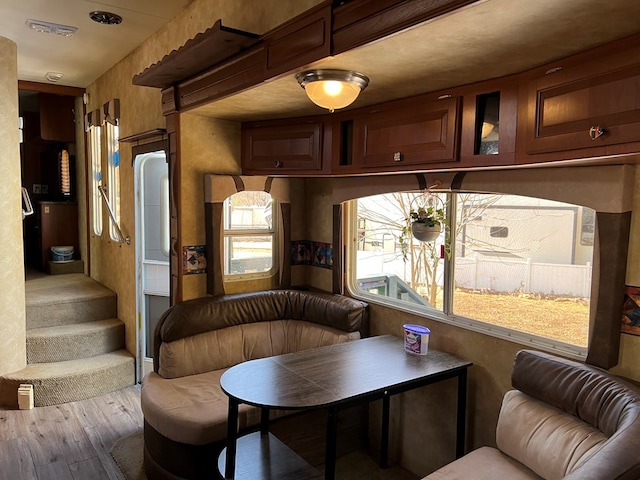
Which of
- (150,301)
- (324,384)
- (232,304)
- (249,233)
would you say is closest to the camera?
(324,384)

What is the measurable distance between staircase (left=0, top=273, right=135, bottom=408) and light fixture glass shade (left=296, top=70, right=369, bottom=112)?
10.7 feet

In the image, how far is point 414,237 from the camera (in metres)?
2.87

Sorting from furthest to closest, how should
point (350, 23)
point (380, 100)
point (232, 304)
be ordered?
point (232, 304)
point (380, 100)
point (350, 23)

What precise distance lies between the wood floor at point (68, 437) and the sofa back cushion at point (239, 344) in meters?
0.76

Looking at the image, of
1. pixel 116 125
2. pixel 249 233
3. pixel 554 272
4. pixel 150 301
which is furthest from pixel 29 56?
pixel 554 272

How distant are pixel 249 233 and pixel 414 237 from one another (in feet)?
4.34

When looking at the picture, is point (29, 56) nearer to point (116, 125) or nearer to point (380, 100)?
point (116, 125)

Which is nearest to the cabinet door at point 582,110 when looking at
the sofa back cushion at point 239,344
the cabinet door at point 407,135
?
the cabinet door at point 407,135

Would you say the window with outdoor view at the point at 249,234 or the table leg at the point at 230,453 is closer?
the table leg at the point at 230,453

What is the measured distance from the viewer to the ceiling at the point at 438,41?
4.52 ft

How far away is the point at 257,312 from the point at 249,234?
2.02ft

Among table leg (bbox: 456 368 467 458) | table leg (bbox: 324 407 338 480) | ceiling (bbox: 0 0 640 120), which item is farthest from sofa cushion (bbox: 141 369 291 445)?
ceiling (bbox: 0 0 640 120)

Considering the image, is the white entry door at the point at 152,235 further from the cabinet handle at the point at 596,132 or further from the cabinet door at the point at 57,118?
the cabinet handle at the point at 596,132

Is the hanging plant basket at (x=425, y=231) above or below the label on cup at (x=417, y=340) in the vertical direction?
above
